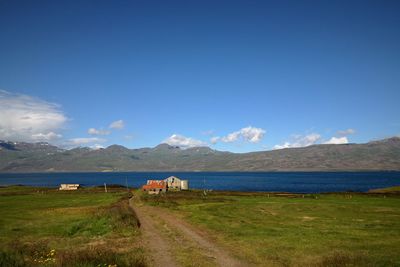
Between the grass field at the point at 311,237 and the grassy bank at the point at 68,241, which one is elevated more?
the grassy bank at the point at 68,241

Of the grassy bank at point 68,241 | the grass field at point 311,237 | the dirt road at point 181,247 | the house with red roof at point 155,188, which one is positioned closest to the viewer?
the grassy bank at point 68,241

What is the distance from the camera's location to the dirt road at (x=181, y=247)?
2557 cm

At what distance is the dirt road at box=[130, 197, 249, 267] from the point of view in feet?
83.9

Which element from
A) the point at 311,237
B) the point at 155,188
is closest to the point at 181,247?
the point at 311,237

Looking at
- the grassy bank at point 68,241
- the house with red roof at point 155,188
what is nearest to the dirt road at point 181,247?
the grassy bank at point 68,241

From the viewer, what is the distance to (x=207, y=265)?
2450cm

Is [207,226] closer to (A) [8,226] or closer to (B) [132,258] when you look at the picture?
(B) [132,258]

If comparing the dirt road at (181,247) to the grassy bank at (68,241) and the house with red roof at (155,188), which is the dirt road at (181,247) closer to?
the grassy bank at (68,241)

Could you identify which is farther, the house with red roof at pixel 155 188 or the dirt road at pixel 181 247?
the house with red roof at pixel 155 188

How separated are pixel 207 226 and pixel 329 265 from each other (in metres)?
20.1

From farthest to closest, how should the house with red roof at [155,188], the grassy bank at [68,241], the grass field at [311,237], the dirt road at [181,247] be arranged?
the house with red roof at [155,188]
the grass field at [311,237]
the dirt road at [181,247]
the grassy bank at [68,241]

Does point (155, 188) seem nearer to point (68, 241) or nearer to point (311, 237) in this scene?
point (68, 241)

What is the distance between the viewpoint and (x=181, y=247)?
3047 centimetres

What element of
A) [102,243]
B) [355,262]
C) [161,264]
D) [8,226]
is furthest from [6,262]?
[8,226]
